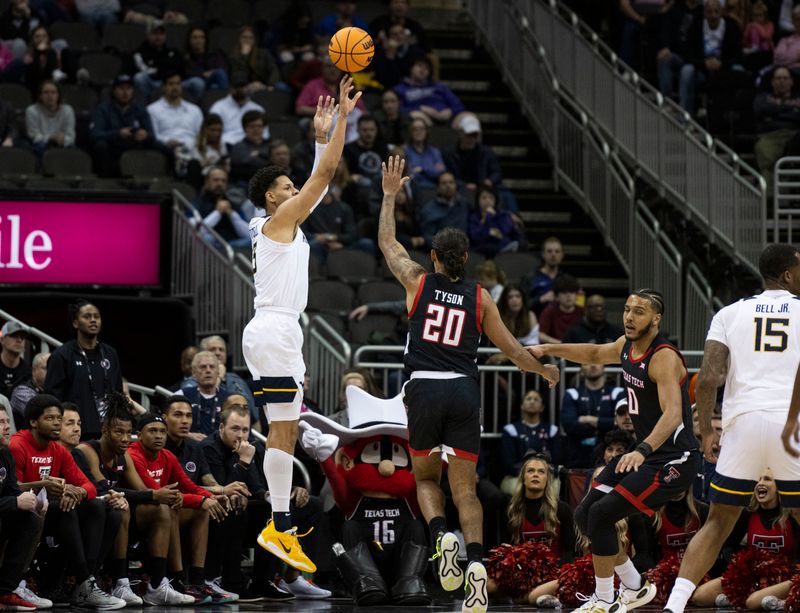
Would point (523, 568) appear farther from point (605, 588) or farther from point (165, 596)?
point (165, 596)

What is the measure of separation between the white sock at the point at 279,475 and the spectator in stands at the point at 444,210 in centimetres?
834

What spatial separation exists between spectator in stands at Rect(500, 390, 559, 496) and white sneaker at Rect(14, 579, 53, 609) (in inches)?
195

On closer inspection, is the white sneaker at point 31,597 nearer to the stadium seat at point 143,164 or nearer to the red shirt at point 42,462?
the red shirt at point 42,462

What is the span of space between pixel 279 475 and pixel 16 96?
10.6 metres

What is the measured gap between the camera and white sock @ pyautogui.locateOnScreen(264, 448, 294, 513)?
1059cm

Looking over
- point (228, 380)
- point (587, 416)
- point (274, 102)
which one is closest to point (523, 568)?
point (587, 416)

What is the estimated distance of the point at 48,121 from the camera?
18.8 metres

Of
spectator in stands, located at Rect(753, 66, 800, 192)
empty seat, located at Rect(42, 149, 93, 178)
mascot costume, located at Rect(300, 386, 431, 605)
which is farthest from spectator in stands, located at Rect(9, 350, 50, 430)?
spectator in stands, located at Rect(753, 66, 800, 192)

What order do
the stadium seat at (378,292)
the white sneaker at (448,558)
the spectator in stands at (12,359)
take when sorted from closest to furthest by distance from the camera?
1. the white sneaker at (448,558)
2. the spectator in stands at (12,359)
3. the stadium seat at (378,292)

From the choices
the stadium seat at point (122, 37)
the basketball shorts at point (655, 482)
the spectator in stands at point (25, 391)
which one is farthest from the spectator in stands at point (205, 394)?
the stadium seat at point (122, 37)

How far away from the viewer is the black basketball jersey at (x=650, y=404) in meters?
10.3

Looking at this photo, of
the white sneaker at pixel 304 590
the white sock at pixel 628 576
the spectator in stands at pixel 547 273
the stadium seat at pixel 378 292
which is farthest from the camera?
the spectator in stands at pixel 547 273

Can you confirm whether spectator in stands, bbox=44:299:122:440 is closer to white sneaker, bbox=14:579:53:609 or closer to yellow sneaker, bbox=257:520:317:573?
white sneaker, bbox=14:579:53:609

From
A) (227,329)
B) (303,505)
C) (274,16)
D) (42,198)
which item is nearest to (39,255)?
(42,198)
